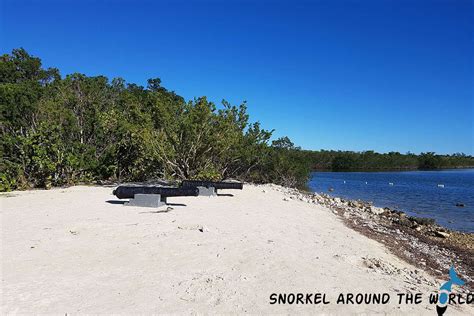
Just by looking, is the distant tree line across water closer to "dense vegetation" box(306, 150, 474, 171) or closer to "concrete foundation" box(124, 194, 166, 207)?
"concrete foundation" box(124, 194, 166, 207)

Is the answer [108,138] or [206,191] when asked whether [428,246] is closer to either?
[206,191]

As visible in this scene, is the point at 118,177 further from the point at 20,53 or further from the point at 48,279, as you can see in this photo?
the point at 20,53

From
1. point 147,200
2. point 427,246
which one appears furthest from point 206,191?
point 427,246

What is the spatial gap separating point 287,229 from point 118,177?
1372cm

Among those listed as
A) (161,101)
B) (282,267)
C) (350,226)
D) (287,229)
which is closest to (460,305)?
(282,267)

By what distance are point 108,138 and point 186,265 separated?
1531cm

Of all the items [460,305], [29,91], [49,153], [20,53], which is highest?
[20,53]

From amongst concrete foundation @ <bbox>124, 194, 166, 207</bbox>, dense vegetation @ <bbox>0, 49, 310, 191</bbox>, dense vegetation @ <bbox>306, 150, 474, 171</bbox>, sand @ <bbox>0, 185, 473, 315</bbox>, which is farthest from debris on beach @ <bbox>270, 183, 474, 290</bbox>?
dense vegetation @ <bbox>306, 150, 474, 171</bbox>

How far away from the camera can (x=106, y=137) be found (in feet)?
60.2

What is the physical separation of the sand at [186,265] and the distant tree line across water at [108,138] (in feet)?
23.1

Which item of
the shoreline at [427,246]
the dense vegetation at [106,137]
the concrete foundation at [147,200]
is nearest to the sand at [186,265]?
the shoreline at [427,246]

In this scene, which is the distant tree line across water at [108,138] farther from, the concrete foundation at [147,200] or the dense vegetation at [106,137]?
the concrete foundation at [147,200]

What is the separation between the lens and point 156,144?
50.7 feet

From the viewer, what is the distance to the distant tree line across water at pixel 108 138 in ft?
48.0
